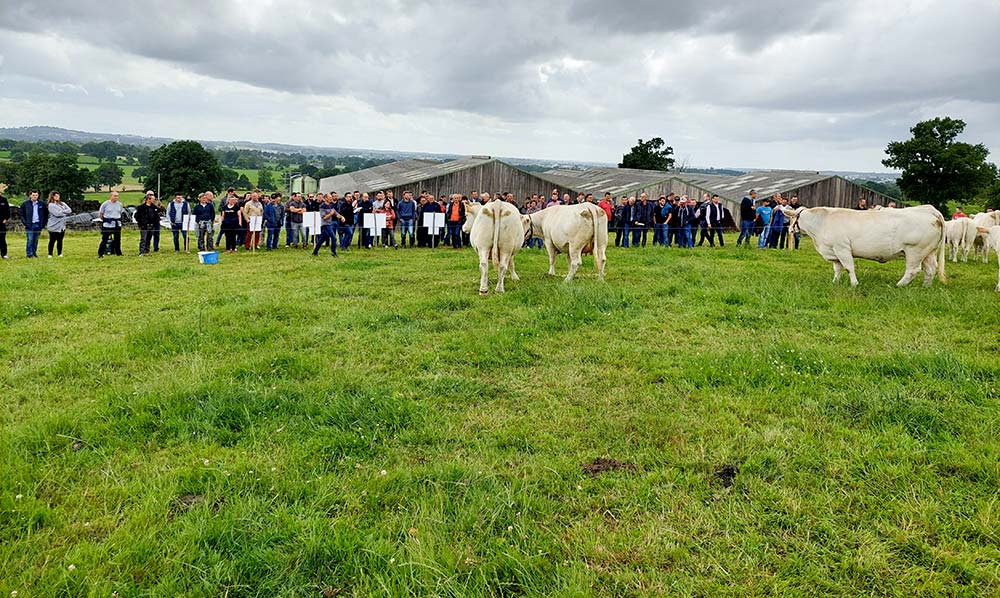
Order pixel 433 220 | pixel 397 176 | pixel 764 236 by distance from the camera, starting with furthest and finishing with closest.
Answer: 1. pixel 397 176
2. pixel 764 236
3. pixel 433 220

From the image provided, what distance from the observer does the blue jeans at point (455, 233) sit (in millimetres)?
18484

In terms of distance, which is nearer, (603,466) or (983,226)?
(603,466)

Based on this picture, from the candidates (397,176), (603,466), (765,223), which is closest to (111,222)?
(603,466)

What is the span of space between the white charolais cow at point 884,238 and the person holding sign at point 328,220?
11.6 metres

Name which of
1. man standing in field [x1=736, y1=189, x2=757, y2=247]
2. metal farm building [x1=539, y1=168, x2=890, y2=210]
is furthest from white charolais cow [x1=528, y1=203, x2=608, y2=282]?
metal farm building [x1=539, y1=168, x2=890, y2=210]

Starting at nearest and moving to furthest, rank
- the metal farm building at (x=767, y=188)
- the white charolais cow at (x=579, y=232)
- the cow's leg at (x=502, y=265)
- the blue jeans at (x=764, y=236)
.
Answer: the cow's leg at (x=502, y=265), the white charolais cow at (x=579, y=232), the blue jeans at (x=764, y=236), the metal farm building at (x=767, y=188)

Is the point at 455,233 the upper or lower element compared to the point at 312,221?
lower

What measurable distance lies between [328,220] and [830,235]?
41.0 feet

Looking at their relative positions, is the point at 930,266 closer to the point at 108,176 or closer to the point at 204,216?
the point at 204,216

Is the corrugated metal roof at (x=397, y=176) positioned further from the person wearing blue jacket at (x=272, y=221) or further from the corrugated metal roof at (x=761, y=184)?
the corrugated metal roof at (x=761, y=184)

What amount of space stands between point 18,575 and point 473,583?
221 cm

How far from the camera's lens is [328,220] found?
1681 cm

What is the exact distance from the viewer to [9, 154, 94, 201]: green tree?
209ft

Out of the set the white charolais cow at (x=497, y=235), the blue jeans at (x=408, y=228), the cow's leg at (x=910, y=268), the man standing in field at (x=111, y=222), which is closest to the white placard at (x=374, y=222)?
the blue jeans at (x=408, y=228)
